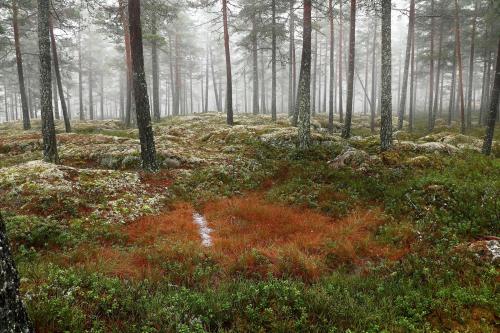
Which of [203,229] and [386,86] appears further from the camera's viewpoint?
[386,86]

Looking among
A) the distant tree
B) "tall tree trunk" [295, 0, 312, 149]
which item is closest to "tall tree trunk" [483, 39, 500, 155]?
"tall tree trunk" [295, 0, 312, 149]

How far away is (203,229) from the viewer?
888 centimetres

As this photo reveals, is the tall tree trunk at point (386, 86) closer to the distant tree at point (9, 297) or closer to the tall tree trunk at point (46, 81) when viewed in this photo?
the distant tree at point (9, 297)

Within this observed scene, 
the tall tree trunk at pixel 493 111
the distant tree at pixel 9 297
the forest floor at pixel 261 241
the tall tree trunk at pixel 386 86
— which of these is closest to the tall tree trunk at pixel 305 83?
the forest floor at pixel 261 241

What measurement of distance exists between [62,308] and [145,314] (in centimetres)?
112

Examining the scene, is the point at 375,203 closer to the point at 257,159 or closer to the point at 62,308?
the point at 257,159

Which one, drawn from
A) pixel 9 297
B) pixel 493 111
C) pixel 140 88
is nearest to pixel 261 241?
pixel 9 297

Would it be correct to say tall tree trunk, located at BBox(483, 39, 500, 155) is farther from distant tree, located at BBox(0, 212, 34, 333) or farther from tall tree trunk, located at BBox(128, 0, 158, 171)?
distant tree, located at BBox(0, 212, 34, 333)

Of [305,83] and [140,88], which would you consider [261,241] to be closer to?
[140,88]

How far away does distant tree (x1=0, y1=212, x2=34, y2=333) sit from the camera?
3.34 metres

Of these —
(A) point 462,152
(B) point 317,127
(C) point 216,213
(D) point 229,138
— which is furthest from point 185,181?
(B) point 317,127

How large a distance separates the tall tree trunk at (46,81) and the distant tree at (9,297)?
11.0 meters

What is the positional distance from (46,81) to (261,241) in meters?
11.1

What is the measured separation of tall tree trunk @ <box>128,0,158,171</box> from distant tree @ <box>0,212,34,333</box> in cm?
986
